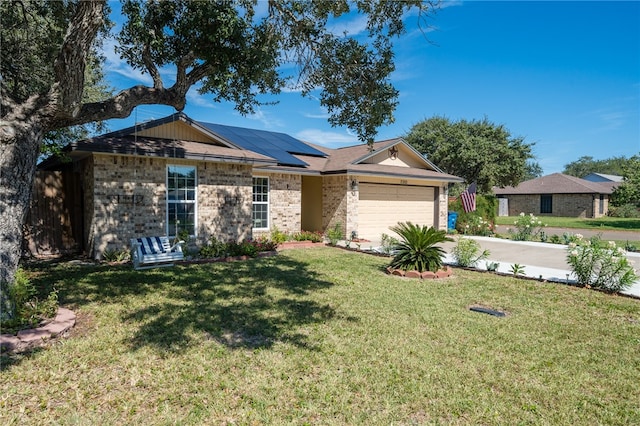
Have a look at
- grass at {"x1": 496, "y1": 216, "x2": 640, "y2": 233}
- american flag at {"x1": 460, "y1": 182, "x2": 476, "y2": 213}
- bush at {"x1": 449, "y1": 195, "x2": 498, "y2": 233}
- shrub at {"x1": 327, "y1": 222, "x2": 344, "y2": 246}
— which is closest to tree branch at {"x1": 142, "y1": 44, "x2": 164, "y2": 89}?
shrub at {"x1": 327, "y1": 222, "x2": 344, "y2": 246}

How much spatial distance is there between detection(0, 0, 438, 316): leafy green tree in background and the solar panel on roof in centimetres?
548

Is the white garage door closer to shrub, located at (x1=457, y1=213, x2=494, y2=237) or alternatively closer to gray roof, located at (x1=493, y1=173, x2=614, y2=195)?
shrub, located at (x1=457, y1=213, x2=494, y2=237)

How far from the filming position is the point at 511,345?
4.77m

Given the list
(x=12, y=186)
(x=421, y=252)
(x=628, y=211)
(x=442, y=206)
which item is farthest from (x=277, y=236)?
(x=628, y=211)

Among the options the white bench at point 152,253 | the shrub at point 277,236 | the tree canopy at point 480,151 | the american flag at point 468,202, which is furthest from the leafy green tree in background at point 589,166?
the white bench at point 152,253

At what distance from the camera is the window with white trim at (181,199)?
11055 mm

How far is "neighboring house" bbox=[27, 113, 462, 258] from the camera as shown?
10.1m

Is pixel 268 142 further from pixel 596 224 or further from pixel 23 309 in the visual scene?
pixel 596 224

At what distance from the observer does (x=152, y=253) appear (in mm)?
9102

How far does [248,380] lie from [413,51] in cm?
840

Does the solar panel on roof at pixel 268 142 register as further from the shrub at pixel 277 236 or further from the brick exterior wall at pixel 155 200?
the shrub at pixel 277 236

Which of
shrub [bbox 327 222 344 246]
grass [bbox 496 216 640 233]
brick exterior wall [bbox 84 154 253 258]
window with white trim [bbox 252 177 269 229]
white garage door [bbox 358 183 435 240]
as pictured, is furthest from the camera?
grass [bbox 496 216 640 233]

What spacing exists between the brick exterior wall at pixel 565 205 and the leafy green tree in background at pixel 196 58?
125 ft

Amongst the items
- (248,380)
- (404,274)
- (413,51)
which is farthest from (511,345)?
(413,51)
